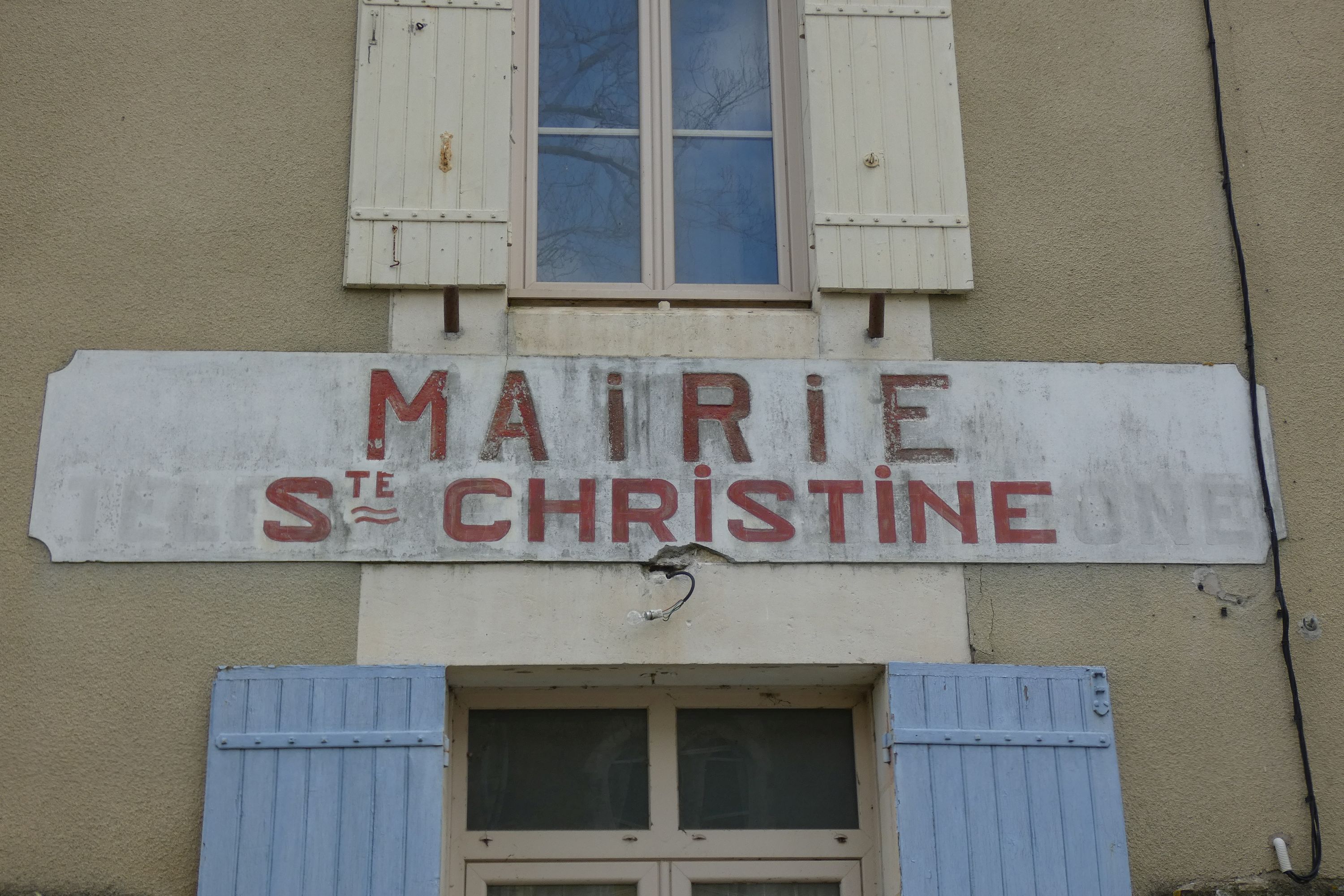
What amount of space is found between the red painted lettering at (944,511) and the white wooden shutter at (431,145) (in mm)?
1465

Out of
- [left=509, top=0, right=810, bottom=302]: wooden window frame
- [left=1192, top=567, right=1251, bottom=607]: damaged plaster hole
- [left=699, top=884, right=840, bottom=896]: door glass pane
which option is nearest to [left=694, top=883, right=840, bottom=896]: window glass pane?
[left=699, top=884, right=840, bottom=896]: door glass pane

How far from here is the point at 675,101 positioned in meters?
5.30

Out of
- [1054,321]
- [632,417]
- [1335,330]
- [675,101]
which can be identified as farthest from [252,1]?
[1335,330]

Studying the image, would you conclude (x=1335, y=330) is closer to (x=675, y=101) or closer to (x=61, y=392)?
(x=675, y=101)

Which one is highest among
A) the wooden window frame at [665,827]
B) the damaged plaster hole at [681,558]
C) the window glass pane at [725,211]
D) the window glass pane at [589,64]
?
the window glass pane at [589,64]

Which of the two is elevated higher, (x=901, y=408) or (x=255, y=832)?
(x=901, y=408)

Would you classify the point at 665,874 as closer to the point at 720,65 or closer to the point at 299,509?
the point at 299,509

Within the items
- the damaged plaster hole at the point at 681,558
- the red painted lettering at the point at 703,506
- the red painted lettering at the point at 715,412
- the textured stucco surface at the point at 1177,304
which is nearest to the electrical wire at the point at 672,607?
the damaged plaster hole at the point at 681,558

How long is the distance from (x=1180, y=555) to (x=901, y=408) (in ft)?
3.15

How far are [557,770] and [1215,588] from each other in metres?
2.08

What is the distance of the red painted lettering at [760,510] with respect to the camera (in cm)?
456

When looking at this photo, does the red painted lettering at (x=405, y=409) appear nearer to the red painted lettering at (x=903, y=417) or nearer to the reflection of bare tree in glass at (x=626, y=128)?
the reflection of bare tree in glass at (x=626, y=128)

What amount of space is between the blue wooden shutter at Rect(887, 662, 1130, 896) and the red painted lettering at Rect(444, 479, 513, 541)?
4.10 feet

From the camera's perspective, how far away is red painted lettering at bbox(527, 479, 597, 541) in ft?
14.9
